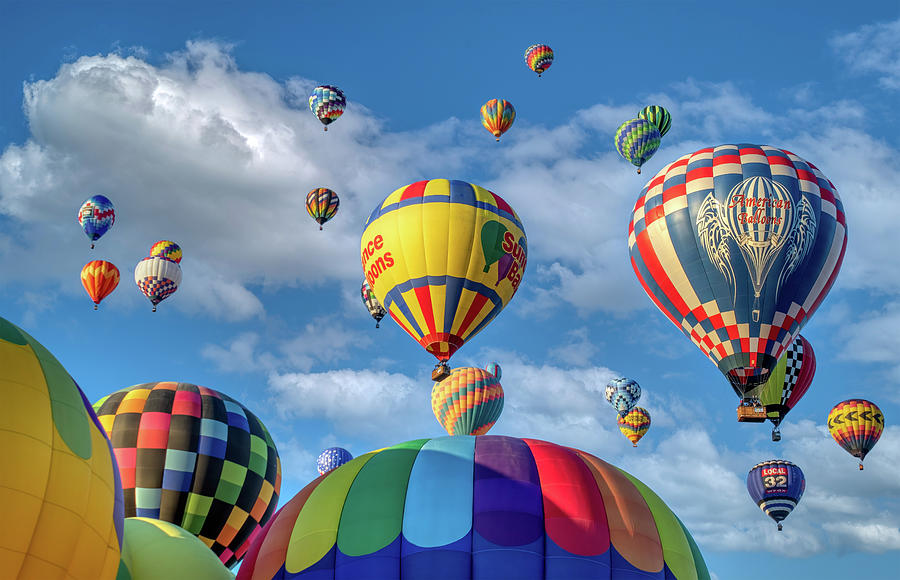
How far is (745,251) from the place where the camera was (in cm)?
1819

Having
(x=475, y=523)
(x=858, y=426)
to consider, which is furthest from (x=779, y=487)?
(x=475, y=523)

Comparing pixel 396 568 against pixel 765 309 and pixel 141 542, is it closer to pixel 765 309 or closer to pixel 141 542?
pixel 141 542

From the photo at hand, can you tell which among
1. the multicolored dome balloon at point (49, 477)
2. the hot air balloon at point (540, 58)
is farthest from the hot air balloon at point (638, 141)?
the multicolored dome balloon at point (49, 477)

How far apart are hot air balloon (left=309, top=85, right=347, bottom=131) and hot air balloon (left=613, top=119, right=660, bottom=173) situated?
9993mm

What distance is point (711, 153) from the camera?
1947cm

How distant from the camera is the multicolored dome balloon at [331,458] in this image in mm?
33438

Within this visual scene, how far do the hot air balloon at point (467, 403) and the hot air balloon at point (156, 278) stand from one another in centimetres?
942

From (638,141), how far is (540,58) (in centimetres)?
832

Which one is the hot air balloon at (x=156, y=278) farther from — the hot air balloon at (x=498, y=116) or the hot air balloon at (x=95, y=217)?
the hot air balloon at (x=498, y=116)

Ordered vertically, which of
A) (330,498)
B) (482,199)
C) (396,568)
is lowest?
(396,568)

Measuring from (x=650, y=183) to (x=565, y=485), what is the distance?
11.6 m

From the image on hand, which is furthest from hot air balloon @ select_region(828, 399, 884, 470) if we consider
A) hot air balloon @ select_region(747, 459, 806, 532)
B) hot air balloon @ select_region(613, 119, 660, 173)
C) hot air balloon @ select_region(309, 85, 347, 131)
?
hot air balloon @ select_region(309, 85, 347, 131)

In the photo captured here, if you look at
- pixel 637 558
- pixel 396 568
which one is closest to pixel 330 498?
pixel 396 568

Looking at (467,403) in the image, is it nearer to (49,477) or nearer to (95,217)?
(95,217)
